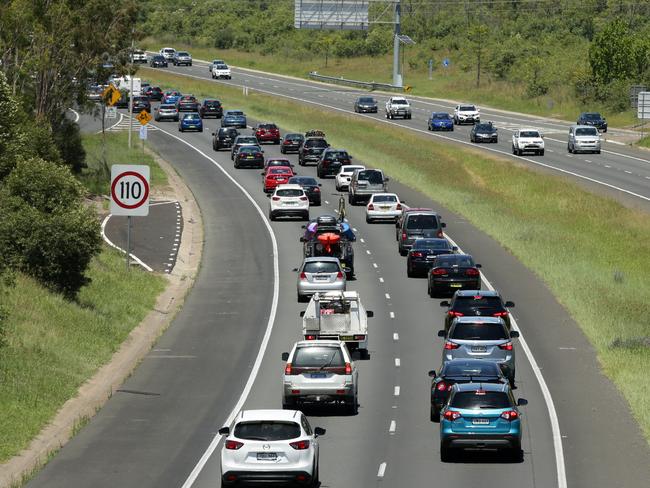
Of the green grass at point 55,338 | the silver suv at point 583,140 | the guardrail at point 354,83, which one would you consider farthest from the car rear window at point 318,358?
the guardrail at point 354,83

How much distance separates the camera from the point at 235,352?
40.1m

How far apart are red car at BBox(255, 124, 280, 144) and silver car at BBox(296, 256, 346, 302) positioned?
49904mm

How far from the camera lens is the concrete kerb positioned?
Answer: 2703cm

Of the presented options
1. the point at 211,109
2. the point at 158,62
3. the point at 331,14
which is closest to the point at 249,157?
the point at 211,109

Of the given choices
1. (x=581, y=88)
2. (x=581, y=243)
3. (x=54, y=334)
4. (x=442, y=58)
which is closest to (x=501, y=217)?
(x=581, y=243)

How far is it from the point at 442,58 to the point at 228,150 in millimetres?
81520

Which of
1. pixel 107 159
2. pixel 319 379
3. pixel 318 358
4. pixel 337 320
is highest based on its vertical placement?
pixel 318 358

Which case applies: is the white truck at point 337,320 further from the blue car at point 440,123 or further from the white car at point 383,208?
the blue car at point 440,123

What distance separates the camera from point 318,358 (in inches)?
1228

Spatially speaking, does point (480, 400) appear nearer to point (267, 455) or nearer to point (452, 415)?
point (452, 415)

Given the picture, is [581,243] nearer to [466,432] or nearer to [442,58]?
[466,432]

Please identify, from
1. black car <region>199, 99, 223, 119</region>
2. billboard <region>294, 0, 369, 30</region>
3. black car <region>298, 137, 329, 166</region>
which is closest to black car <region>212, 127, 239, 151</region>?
black car <region>298, 137, 329, 166</region>

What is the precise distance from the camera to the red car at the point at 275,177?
244 feet

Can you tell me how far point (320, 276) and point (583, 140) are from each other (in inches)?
2059
